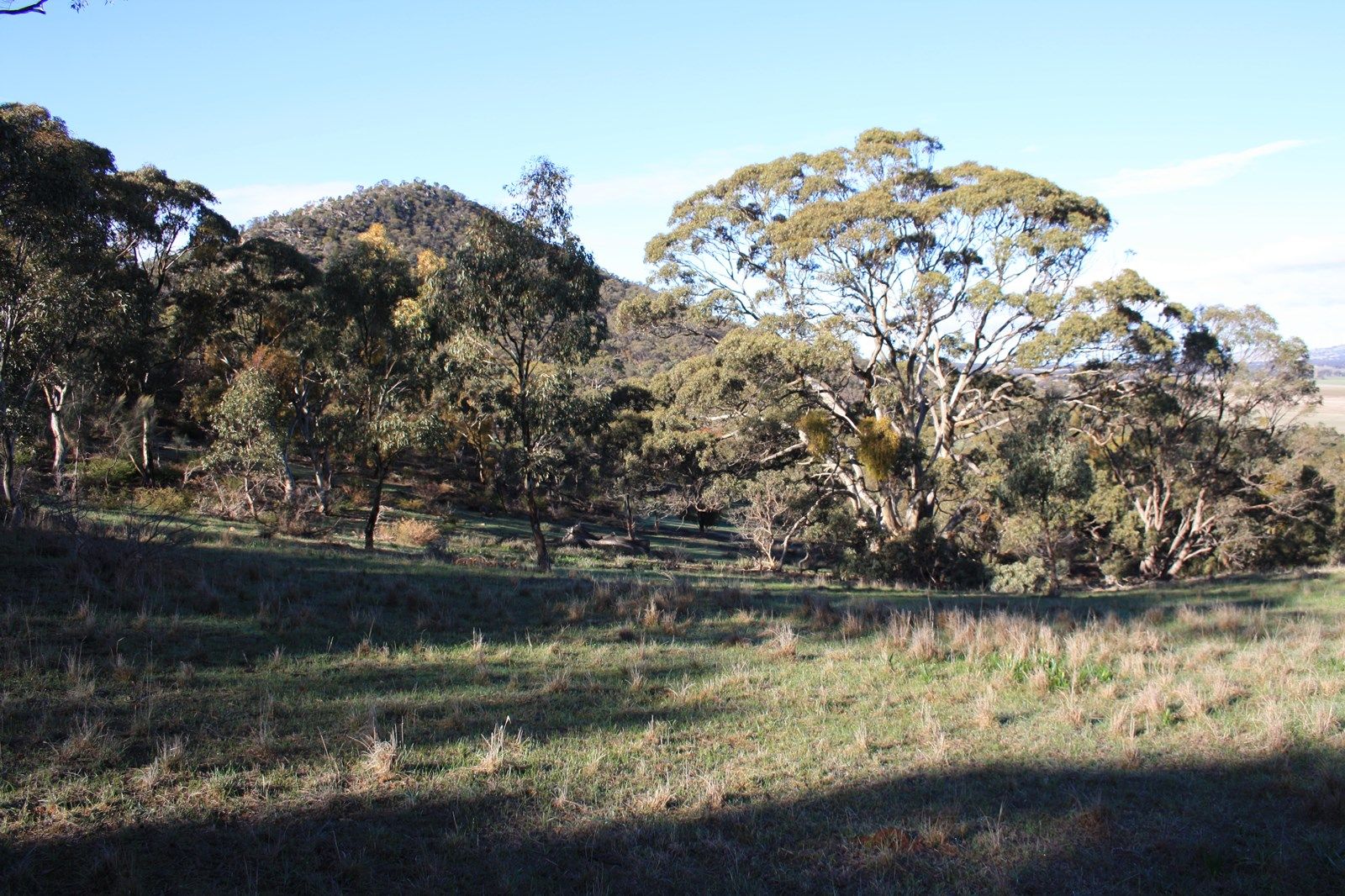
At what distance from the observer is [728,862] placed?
4305mm

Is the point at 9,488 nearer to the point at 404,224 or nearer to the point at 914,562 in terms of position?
the point at 914,562

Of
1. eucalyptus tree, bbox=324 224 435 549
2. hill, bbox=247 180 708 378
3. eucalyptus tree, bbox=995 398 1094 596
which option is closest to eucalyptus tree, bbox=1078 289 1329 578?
eucalyptus tree, bbox=995 398 1094 596

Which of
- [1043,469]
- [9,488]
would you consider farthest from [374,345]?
[1043,469]

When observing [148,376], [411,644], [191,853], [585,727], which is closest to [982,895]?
[585,727]

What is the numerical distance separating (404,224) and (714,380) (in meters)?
64.3

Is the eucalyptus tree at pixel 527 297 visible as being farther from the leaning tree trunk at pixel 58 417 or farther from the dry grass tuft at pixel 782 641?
the leaning tree trunk at pixel 58 417

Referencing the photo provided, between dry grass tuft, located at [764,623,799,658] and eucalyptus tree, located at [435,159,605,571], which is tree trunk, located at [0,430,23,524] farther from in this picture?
dry grass tuft, located at [764,623,799,658]

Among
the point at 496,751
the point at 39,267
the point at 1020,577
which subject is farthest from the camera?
the point at 1020,577

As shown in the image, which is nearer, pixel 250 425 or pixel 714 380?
pixel 250 425

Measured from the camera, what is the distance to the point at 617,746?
5.84 metres

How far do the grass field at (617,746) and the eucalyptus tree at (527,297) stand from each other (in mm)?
7782

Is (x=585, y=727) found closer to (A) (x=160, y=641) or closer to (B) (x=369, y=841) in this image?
(B) (x=369, y=841)

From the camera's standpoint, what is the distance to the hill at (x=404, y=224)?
2571 inches

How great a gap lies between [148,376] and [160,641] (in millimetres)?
30415
